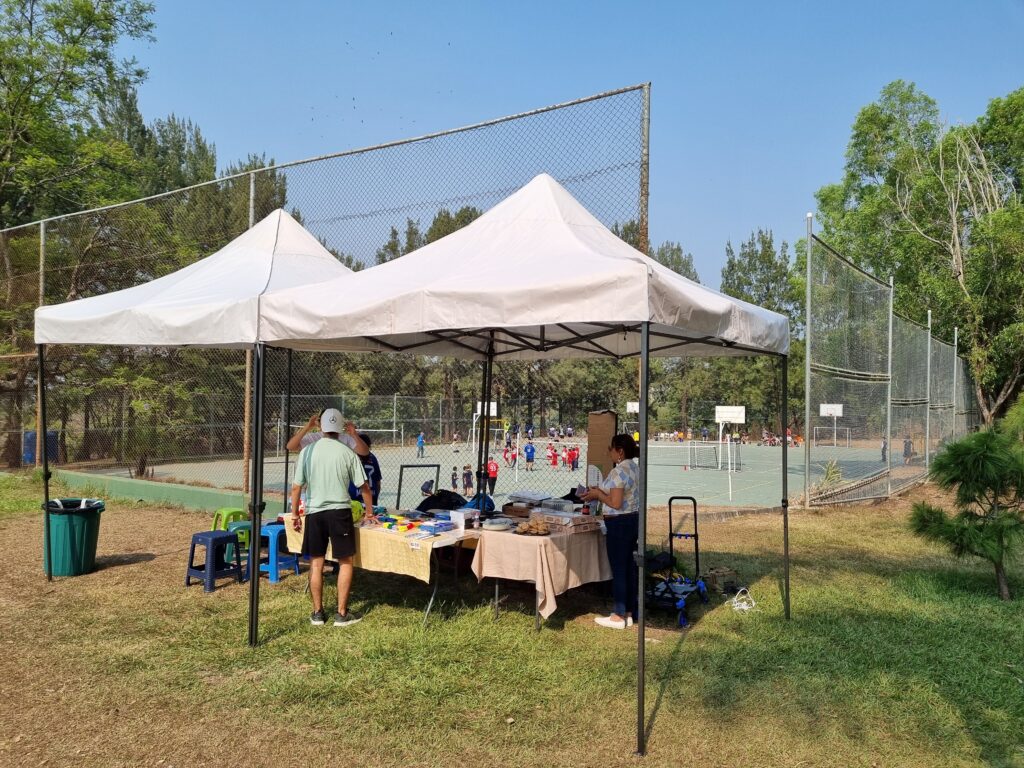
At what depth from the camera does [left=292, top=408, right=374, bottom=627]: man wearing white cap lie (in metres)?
5.73

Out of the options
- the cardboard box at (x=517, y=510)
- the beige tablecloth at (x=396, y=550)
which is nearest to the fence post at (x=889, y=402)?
the cardboard box at (x=517, y=510)

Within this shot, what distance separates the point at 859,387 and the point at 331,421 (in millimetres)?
11706

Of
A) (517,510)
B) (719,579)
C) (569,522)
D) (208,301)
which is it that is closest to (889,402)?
(719,579)

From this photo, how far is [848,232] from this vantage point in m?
36.7

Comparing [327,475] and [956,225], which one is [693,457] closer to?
[956,225]

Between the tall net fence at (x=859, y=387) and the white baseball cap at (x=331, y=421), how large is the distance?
346 inches

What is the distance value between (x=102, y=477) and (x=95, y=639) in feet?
31.7

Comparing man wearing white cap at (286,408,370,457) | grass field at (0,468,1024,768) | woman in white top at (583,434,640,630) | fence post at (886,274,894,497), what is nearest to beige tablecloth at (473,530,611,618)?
woman in white top at (583,434,640,630)

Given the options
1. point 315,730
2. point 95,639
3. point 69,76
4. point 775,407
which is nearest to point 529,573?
point 315,730

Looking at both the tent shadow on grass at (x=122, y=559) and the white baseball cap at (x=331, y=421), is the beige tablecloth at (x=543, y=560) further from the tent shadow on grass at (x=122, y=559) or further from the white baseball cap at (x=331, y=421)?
the tent shadow on grass at (x=122, y=559)

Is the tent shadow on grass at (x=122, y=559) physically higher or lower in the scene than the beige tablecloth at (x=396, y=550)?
lower

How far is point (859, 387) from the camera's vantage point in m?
14.3

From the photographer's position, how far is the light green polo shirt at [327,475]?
18.7ft

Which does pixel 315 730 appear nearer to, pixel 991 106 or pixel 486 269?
pixel 486 269
